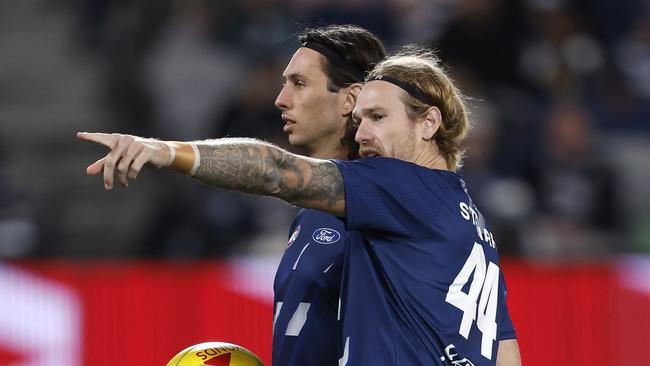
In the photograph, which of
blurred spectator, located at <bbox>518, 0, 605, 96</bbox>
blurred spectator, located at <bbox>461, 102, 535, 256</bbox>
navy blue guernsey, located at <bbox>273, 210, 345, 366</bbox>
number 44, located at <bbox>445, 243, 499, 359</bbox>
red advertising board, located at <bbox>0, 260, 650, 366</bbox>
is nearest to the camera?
number 44, located at <bbox>445, 243, 499, 359</bbox>

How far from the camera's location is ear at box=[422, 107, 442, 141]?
4016mm

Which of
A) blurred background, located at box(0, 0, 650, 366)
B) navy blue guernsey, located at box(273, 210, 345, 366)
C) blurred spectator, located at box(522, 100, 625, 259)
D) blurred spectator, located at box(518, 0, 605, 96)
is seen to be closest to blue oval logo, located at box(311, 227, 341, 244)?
navy blue guernsey, located at box(273, 210, 345, 366)

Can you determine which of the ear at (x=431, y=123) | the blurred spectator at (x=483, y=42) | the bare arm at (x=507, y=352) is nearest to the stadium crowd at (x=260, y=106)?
the blurred spectator at (x=483, y=42)

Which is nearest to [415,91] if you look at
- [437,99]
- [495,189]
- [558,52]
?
[437,99]

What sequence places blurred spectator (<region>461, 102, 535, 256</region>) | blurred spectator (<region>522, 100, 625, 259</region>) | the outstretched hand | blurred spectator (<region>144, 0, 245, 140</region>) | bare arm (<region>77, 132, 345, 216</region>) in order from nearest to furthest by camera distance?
the outstretched hand → bare arm (<region>77, 132, 345, 216</region>) → blurred spectator (<region>461, 102, 535, 256</region>) → blurred spectator (<region>522, 100, 625, 259</region>) → blurred spectator (<region>144, 0, 245, 140</region>)

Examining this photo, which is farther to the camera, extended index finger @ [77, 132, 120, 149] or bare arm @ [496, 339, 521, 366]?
bare arm @ [496, 339, 521, 366]

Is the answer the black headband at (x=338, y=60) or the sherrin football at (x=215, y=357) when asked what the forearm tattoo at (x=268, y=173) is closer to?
the sherrin football at (x=215, y=357)

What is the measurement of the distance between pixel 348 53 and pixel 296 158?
4.14 ft

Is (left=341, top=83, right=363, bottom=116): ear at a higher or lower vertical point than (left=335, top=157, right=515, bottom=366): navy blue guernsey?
higher

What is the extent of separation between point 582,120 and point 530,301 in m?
3.83

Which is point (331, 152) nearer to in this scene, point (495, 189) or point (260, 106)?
point (495, 189)

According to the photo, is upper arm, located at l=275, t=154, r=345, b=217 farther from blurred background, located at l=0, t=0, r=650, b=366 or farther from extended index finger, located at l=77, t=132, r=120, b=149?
blurred background, located at l=0, t=0, r=650, b=366

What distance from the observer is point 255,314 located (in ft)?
23.4

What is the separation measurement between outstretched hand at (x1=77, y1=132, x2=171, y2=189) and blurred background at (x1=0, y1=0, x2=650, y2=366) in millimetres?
5332
